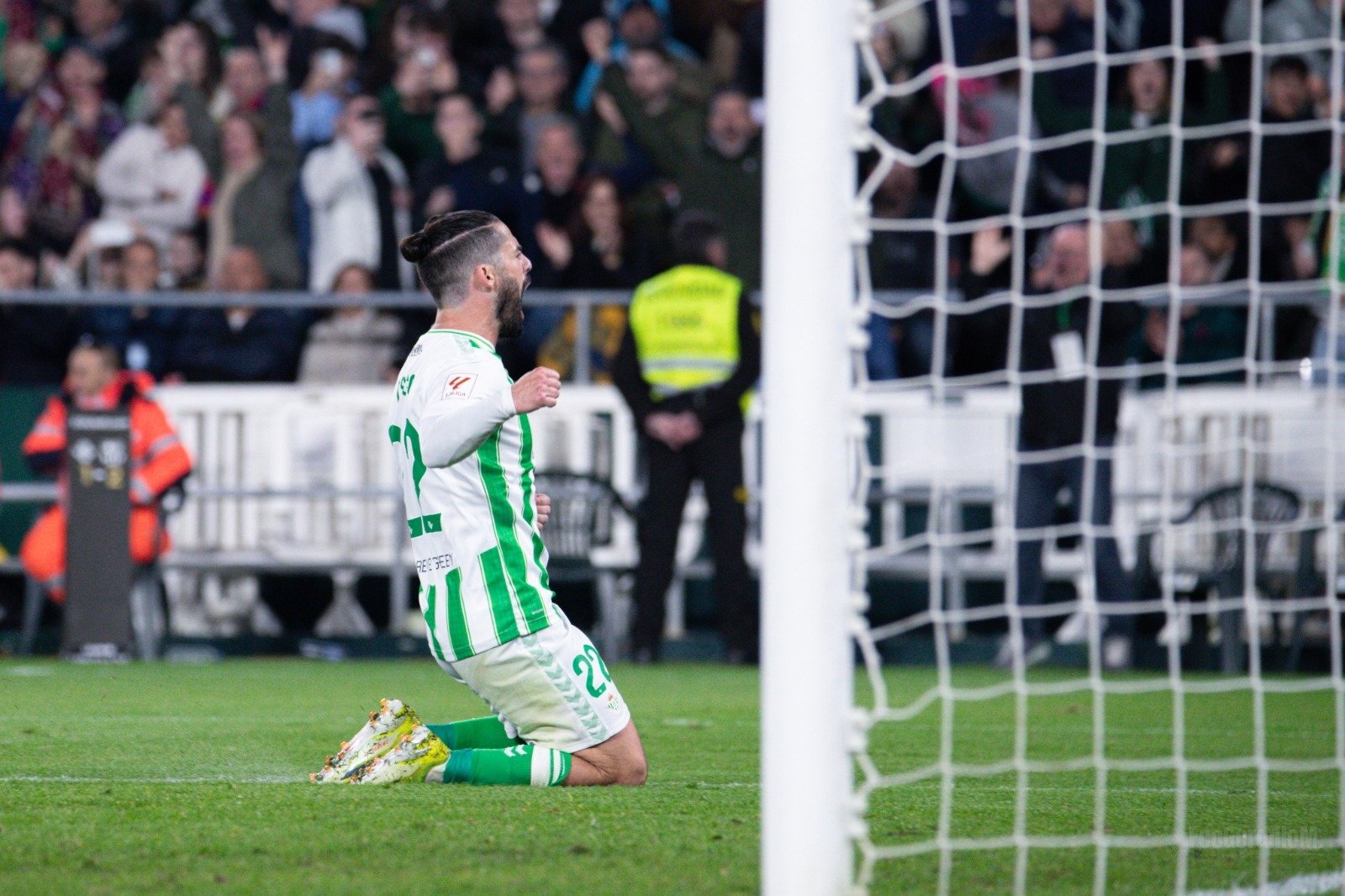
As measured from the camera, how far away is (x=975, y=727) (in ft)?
24.2

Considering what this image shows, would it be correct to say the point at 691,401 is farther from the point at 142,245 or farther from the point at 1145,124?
the point at 142,245

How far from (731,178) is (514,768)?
7.07m

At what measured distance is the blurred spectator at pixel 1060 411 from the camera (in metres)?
10.1

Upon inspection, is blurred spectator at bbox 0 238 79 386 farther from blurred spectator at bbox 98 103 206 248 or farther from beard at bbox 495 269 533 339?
beard at bbox 495 269 533 339

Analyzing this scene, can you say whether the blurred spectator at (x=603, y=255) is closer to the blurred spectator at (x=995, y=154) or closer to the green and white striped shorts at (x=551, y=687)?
the blurred spectator at (x=995, y=154)

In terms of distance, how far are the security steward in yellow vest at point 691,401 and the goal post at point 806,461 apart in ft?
22.4

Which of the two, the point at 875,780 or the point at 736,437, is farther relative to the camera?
the point at 736,437

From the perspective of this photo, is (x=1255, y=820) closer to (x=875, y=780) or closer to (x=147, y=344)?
(x=875, y=780)

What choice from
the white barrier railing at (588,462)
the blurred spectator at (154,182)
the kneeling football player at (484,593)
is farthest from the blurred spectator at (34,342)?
the kneeling football player at (484,593)

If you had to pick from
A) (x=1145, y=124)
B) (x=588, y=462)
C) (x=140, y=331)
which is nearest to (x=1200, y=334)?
(x=1145, y=124)

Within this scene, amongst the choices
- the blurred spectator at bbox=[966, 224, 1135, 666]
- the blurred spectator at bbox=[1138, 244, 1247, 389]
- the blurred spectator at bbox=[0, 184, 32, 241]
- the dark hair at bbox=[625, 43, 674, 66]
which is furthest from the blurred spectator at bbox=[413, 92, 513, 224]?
the blurred spectator at bbox=[1138, 244, 1247, 389]

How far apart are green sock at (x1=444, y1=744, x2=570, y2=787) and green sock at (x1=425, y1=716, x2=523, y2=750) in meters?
0.17

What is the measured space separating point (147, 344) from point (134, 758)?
20.0 feet

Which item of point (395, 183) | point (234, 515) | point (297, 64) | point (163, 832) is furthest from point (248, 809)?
point (297, 64)
